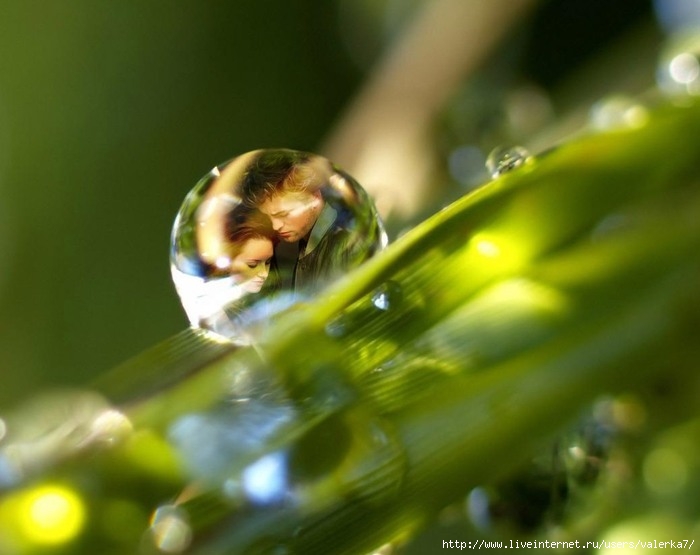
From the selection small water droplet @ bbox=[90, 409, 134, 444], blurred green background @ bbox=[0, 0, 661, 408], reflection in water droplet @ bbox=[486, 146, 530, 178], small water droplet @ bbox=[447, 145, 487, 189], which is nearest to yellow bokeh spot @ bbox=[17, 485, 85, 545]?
small water droplet @ bbox=[90, 409, 134, 444]

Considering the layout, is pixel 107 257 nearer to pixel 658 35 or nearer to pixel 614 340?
pixel 658 35

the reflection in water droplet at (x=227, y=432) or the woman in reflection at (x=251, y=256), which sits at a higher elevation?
the woman in reflection at (x=251, y=256)

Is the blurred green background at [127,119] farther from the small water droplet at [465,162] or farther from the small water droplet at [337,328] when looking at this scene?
the small water droplet at [337,328]

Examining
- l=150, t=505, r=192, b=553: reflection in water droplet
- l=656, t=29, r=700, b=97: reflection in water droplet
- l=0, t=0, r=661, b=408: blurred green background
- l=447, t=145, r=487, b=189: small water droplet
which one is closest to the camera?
l=150, t=505, r=192, b=553: reflection in water droplet

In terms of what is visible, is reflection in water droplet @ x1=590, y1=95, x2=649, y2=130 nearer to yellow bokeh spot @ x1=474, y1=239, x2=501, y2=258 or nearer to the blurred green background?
yellow bokeh spot @ x1=474, y1=239, x2=501, y2=258

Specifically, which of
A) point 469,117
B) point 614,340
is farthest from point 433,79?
point 614,340

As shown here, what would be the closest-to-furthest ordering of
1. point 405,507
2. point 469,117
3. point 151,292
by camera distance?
point 405,507
point 469,117
point 151,292

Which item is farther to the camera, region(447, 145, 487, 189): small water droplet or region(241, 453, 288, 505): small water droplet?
region(447, 145, 487, 189): small water droplet

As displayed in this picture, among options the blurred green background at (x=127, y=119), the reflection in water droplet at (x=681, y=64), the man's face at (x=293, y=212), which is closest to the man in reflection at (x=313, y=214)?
the man's face at (x=293, y=212)
